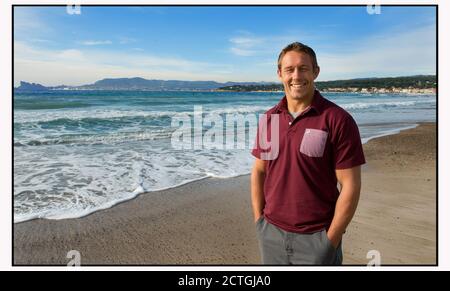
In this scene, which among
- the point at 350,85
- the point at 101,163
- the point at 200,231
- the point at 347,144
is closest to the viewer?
the point at 347,144

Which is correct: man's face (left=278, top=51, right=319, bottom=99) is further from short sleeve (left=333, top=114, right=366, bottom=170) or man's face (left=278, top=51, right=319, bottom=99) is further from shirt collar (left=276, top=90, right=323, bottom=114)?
short sleeve (left=333, top=114, right=366, bottom=170)

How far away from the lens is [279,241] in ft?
5.95

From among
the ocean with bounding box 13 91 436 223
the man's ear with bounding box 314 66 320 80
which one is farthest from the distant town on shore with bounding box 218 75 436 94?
the ocean with bounding box 13 91 436 223

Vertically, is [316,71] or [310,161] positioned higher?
[316,71]

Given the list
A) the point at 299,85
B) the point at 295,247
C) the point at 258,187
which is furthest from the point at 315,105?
the point at 295,247

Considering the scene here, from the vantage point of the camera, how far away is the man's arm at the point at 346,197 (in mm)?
1642

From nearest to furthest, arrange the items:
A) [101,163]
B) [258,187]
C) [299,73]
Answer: [299,73], [258,187], [101,163]

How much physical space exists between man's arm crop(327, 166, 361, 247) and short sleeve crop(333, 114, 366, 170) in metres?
0.04

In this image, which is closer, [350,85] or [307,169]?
[307,169]

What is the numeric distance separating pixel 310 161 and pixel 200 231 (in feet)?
7.36

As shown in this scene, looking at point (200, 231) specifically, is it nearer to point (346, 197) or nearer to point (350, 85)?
point (346, 197)

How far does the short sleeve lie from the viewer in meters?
1.58

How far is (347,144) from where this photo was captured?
159 centimetres

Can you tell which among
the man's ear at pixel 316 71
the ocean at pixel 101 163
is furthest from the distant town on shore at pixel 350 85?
the ocean at pixel 101 163
